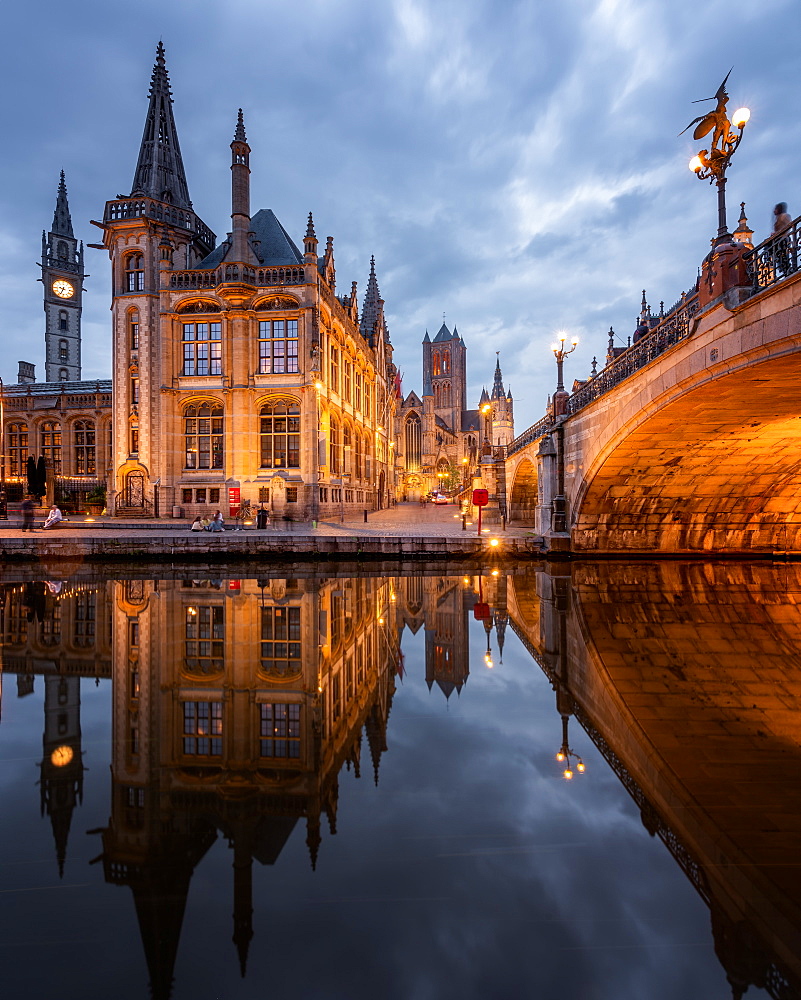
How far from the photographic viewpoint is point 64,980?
2.12 m

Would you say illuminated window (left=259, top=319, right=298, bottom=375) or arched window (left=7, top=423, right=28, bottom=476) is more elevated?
illuminated window (left=259, top=319, right=298, bottom=375)

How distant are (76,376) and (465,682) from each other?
91.7 m

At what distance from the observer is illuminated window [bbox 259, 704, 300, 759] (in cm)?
436

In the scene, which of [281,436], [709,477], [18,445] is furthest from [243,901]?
[18,445]

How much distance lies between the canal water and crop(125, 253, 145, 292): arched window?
34120mm

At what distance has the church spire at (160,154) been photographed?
118 feet

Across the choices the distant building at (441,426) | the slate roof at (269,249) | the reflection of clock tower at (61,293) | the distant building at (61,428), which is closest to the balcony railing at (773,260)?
the slate roof at (269,249)

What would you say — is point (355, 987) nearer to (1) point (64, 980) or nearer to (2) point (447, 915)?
(2) point (447, 915)

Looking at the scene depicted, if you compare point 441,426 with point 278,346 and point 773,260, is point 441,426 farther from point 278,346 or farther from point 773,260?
point 773,260

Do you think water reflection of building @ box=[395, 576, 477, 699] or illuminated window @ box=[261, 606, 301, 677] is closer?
water reflection of building @ box=[395, 576, 477, 699]

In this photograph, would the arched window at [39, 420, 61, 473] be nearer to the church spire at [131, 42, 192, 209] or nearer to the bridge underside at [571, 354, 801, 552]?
the church spire at [131, 42, 192, 209]

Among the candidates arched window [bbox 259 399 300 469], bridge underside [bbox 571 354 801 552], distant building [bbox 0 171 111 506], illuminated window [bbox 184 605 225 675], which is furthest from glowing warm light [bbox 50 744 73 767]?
distant building [bbox 0 171 111 506]

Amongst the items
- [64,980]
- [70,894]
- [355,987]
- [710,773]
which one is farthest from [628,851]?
[70,894]

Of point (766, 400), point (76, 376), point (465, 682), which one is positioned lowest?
point (465, 682)
